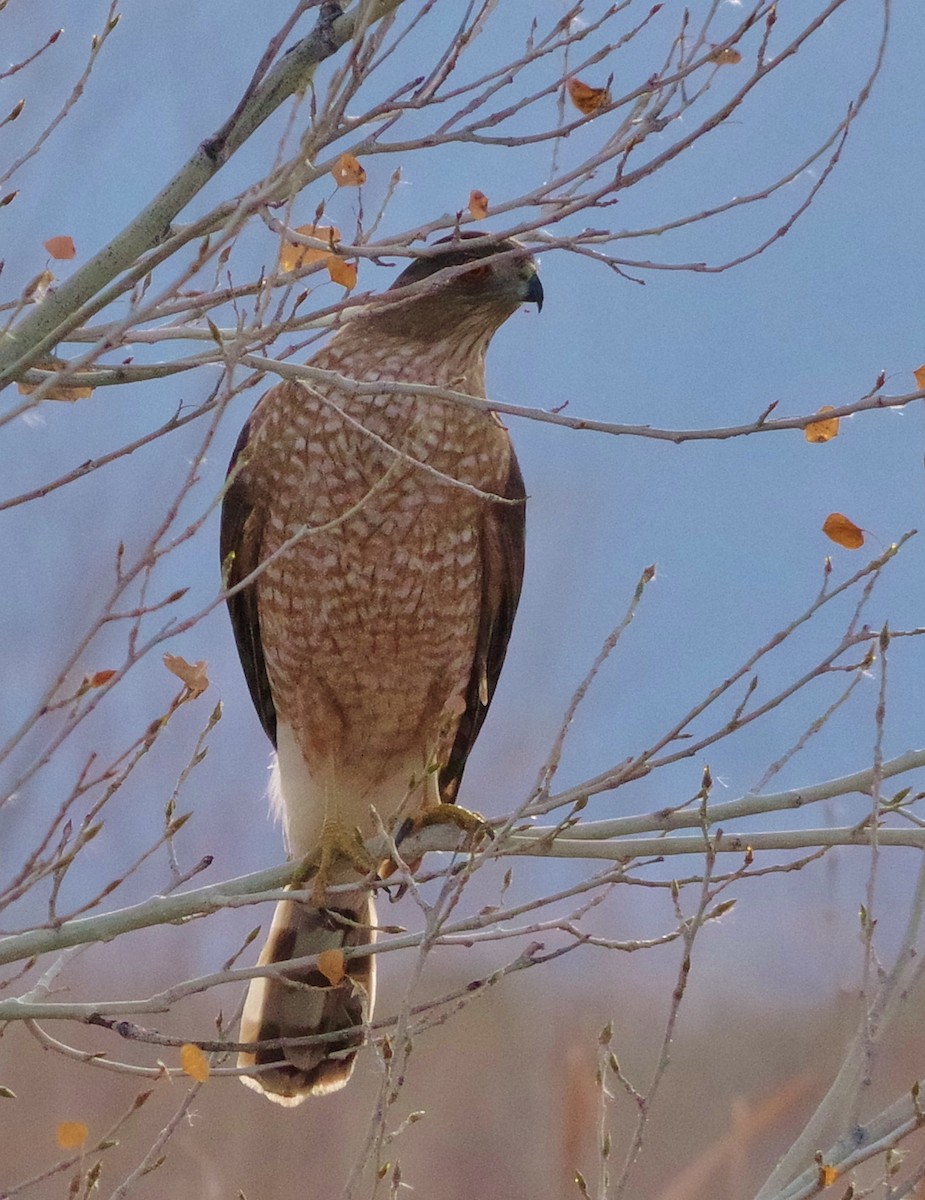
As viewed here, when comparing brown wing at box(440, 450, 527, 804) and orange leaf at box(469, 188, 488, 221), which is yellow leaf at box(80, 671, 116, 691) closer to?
orange leaf at box(469, 188, 488, 221)

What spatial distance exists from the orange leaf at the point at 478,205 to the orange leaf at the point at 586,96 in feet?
0.83

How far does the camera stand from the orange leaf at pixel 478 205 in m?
2.33

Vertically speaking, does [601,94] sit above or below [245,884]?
above

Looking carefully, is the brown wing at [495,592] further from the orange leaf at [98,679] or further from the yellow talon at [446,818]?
the orange leaf at [98,679]

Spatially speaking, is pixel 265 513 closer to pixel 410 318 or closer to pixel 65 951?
pixel 410 318

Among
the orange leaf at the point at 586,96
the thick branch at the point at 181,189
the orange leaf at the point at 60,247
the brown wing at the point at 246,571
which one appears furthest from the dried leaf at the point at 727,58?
the brown wing at the point at 246,571

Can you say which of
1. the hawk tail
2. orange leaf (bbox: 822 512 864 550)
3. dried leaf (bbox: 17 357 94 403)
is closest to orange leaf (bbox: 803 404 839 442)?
orange leaf (bbox: 822 512 864 550)

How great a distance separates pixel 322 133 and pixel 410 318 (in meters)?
1.72

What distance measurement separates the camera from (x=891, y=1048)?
6.30 meters

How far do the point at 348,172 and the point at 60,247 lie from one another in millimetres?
563

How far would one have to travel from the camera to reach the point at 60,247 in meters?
2.54

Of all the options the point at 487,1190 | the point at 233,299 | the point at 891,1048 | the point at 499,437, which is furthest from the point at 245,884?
the point at 487,1190

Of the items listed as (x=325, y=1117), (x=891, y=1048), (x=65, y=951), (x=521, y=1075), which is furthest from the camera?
(x=521, y=1075)

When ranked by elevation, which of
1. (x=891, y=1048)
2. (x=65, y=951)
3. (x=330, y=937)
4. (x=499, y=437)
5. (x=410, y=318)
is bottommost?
(x=65, y=951)
